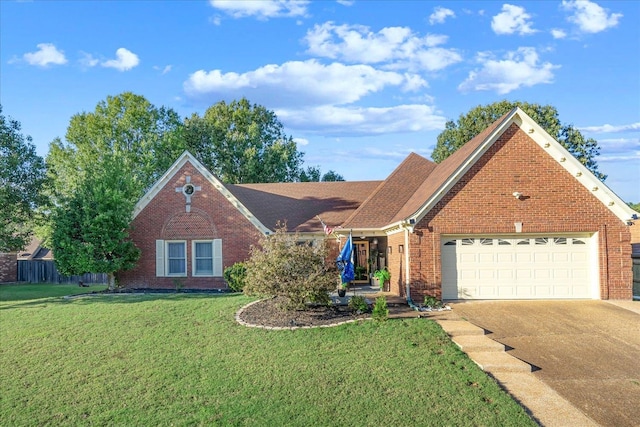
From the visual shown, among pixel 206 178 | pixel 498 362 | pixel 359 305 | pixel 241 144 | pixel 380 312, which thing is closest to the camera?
pixel 498 362

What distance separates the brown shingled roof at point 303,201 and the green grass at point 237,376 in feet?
32.4

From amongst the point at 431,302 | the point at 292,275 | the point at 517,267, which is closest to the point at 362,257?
the point at 431,302

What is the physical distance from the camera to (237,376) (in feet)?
30.0

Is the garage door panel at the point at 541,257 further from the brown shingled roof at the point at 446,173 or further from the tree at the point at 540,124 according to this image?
the tree at the point at 540,124

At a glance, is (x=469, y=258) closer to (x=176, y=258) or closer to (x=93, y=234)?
(x=176, y=258)

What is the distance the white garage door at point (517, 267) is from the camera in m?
15.4

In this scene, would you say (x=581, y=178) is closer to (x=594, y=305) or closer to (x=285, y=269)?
(x=594, y=305)

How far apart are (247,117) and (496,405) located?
38.3 metres

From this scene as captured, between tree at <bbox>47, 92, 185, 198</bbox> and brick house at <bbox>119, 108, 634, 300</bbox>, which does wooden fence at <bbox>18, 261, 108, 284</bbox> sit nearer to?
tree at <bbox>47, 92, 185, 198</bbox>

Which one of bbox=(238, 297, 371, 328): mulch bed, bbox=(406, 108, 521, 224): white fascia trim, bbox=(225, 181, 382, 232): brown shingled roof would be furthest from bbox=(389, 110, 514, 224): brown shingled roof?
bbox=(225, 181, 382, 232): brown shingled roof

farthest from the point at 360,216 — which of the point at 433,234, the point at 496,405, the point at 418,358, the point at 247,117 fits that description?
the point at 247,117

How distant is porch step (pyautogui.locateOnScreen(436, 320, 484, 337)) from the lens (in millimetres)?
11312

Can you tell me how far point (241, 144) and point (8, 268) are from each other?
63.3 feet

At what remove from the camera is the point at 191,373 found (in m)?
9.48
